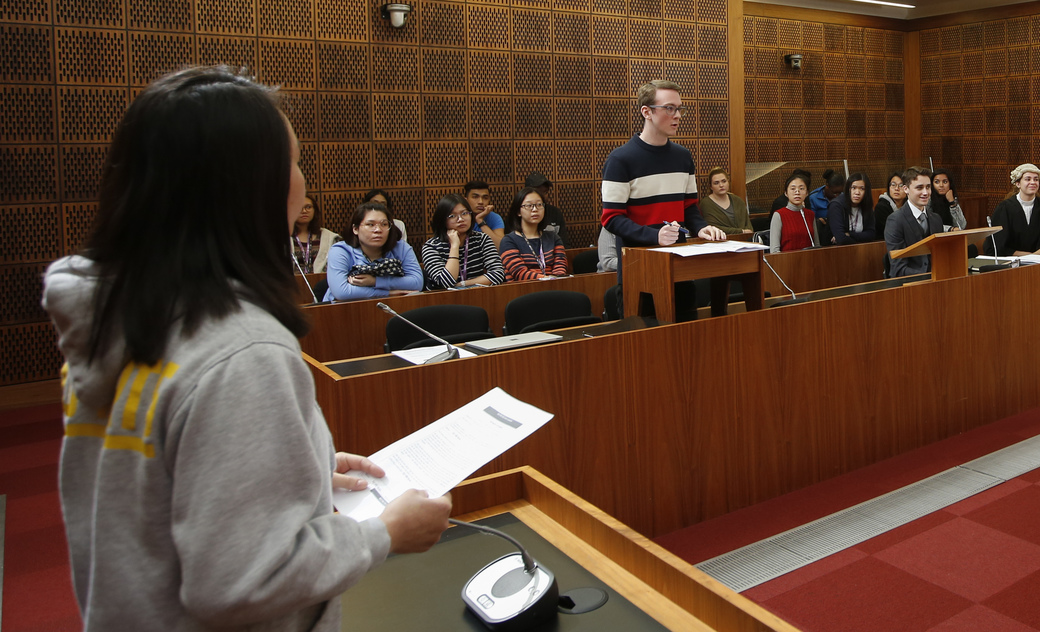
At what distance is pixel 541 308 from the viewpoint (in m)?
4.47

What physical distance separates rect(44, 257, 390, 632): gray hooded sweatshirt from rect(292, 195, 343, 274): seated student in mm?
5547

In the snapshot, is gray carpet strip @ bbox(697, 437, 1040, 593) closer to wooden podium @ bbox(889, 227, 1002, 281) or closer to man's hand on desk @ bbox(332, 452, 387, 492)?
wooden podium @ bbox(889, 227, 1002, 281)

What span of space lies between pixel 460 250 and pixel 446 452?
4548mm

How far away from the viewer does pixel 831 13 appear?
39.1ft

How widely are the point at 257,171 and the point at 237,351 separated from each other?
22 centimetres

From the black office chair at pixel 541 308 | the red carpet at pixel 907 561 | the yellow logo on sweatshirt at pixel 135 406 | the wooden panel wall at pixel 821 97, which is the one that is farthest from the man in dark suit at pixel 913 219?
the yellow logo on sweatshirt at pixel 135 406

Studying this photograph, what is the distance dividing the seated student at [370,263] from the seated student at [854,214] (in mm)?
4292

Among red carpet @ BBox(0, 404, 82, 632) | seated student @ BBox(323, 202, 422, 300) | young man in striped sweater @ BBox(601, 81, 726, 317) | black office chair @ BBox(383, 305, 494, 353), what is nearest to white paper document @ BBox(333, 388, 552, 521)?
red carpet @ BBox(0, 404, 82, 632)

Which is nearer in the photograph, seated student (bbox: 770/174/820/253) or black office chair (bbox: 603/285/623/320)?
black office chair (bbox: 603/285/623/320)

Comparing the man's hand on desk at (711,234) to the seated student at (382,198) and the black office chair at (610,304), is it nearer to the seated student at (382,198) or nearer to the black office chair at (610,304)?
the black office chair at (610,304)

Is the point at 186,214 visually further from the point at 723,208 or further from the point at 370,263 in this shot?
the point at 723,208

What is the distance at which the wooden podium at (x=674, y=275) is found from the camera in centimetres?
347

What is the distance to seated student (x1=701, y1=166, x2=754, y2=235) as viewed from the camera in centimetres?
803

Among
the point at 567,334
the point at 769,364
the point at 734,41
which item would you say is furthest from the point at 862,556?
the point at 734,41
